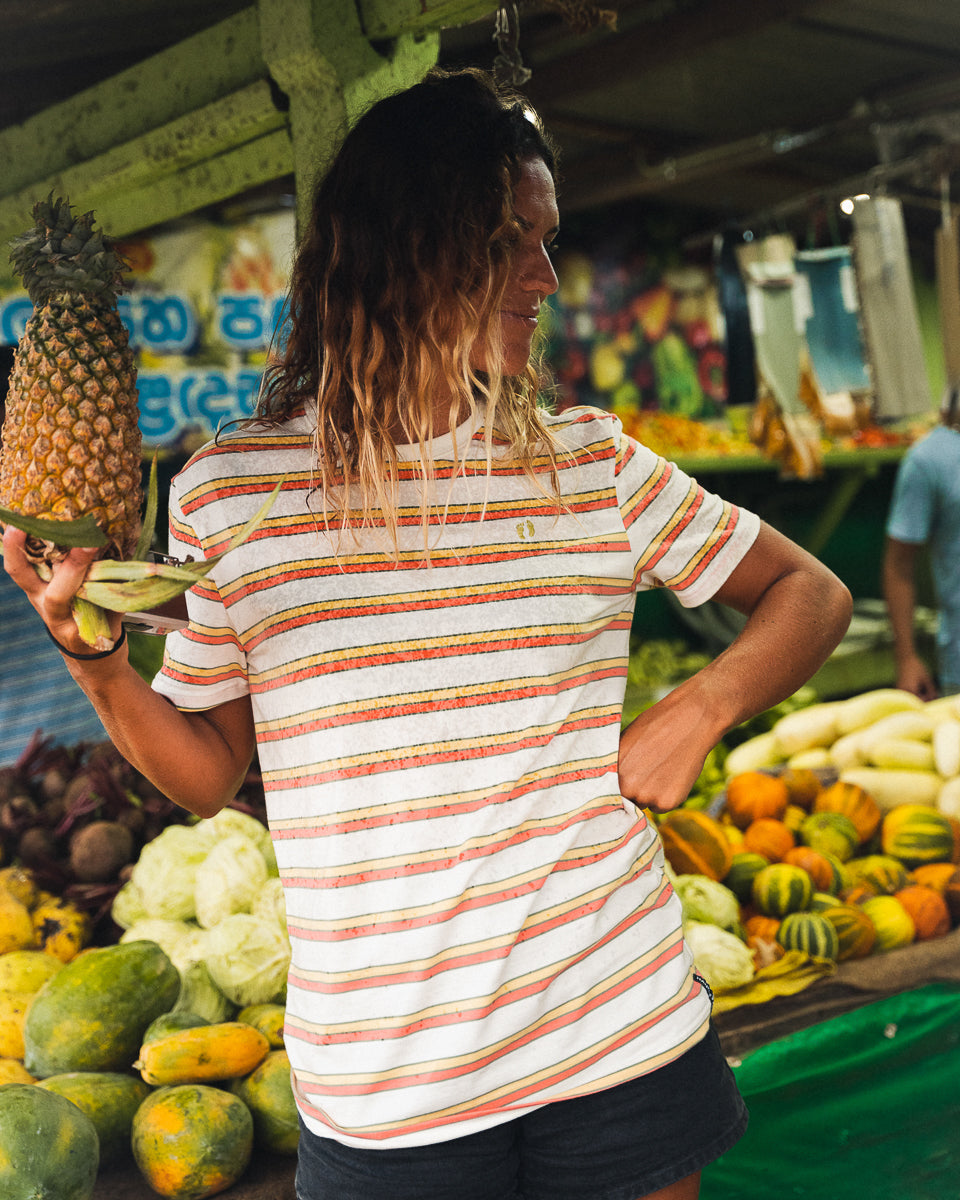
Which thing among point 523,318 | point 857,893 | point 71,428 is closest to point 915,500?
point 857,893

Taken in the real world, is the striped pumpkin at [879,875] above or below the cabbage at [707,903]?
below

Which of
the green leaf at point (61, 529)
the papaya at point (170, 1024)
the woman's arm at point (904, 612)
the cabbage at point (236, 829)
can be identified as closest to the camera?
the green leaf at point (61, 529)

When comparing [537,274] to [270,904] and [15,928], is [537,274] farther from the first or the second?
[15,928]

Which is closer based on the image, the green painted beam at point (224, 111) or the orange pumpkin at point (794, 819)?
the green painted beam at point (224, 111)

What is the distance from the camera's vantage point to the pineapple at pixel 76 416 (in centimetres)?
100

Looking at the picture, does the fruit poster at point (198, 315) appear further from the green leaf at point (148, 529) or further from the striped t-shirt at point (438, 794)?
the green leaf at point (148, 529)

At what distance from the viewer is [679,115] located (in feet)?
16.6

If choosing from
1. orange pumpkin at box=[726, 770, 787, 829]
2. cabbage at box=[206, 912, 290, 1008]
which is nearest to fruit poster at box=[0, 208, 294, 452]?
cabbage at box=[206, 912, 290, 1008]

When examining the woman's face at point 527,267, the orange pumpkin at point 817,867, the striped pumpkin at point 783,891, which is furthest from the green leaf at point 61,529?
the orange pumpkin at point 817,867

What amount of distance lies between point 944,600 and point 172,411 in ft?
9.31

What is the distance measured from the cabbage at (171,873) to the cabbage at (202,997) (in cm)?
30

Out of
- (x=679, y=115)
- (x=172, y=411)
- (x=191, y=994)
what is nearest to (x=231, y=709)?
(x=191, y=994)

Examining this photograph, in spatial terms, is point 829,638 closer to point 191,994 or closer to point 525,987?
point 525,987

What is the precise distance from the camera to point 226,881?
8.12 ft
